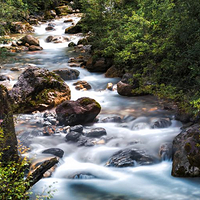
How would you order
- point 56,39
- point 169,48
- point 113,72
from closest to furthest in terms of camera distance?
point 169,48 < point 113,72 < point 56,39

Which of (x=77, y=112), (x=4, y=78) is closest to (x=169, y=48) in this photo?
(x=77, y=112)

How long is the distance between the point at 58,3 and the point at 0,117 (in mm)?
A: 34167

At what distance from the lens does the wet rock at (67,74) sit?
14938 millimetres

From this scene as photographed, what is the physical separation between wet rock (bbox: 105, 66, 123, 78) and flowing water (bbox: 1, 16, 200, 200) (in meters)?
2.72

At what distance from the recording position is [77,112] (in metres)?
9.71

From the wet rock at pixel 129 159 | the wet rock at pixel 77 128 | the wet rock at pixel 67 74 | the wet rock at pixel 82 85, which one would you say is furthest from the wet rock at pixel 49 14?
the wet rock at pixel 129 159

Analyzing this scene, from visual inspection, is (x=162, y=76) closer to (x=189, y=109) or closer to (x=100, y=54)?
(x=189, y=109)

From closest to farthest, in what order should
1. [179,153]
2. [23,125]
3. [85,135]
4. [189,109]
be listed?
[179,153], [189,109], [85,135], [23,125]

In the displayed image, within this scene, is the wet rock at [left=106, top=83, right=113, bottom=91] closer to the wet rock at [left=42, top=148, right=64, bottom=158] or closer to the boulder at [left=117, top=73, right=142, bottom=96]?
the boulder at [left=117, top=73, right=142, bottom=96]

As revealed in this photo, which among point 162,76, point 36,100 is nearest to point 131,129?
point 162,76

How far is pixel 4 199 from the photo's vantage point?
4195mm

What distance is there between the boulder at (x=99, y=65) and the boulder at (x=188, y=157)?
31.1 feet

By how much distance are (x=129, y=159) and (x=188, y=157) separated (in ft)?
5.07

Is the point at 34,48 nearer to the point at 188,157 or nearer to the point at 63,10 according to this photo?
the point at 63,10
